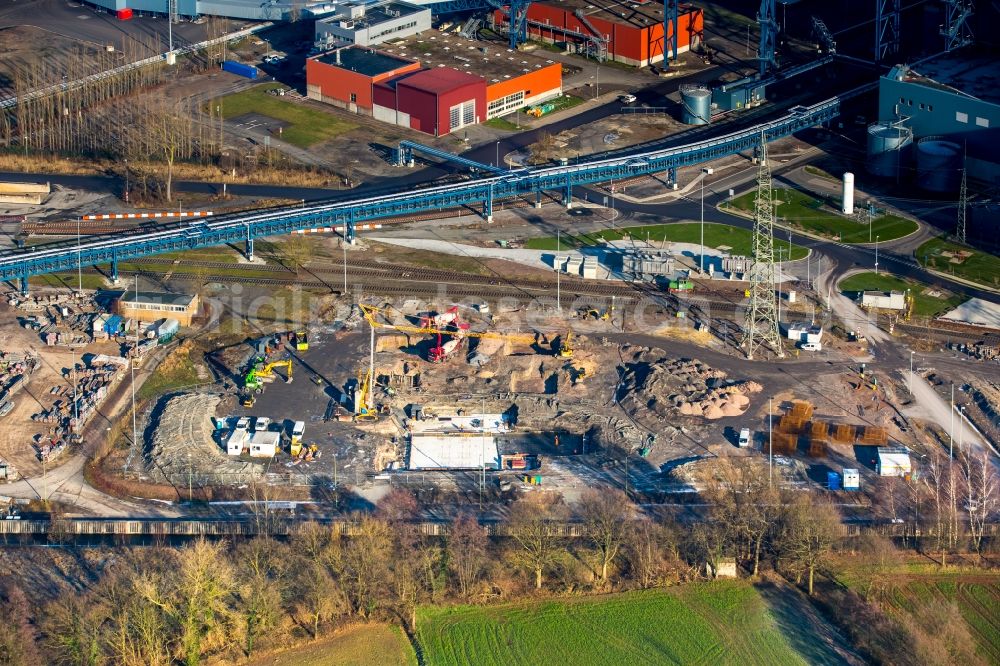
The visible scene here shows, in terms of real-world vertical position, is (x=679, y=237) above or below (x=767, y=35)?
below

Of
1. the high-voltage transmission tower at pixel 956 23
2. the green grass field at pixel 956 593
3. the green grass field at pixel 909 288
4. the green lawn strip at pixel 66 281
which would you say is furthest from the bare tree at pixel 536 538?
the high-voltage transmission tower at pixel 956 23

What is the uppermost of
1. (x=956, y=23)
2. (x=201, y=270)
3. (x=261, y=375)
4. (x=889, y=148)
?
(x=956, y=23)

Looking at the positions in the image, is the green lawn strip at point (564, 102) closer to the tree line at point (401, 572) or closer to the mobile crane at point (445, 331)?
the mobile crane at point (445, 331)

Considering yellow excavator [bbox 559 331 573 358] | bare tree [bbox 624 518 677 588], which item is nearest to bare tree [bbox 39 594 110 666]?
bare tree [bbox 624 518 677 588]

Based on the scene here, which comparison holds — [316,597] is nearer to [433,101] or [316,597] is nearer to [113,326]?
[113,326]

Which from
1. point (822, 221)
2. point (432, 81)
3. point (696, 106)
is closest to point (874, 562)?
point (822, 221)

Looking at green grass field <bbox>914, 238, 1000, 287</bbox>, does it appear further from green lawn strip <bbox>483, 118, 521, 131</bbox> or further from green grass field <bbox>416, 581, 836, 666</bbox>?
green grass field <bbox>416, 581, 836, 666</bbox>

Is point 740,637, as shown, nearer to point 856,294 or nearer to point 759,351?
point 759,351
